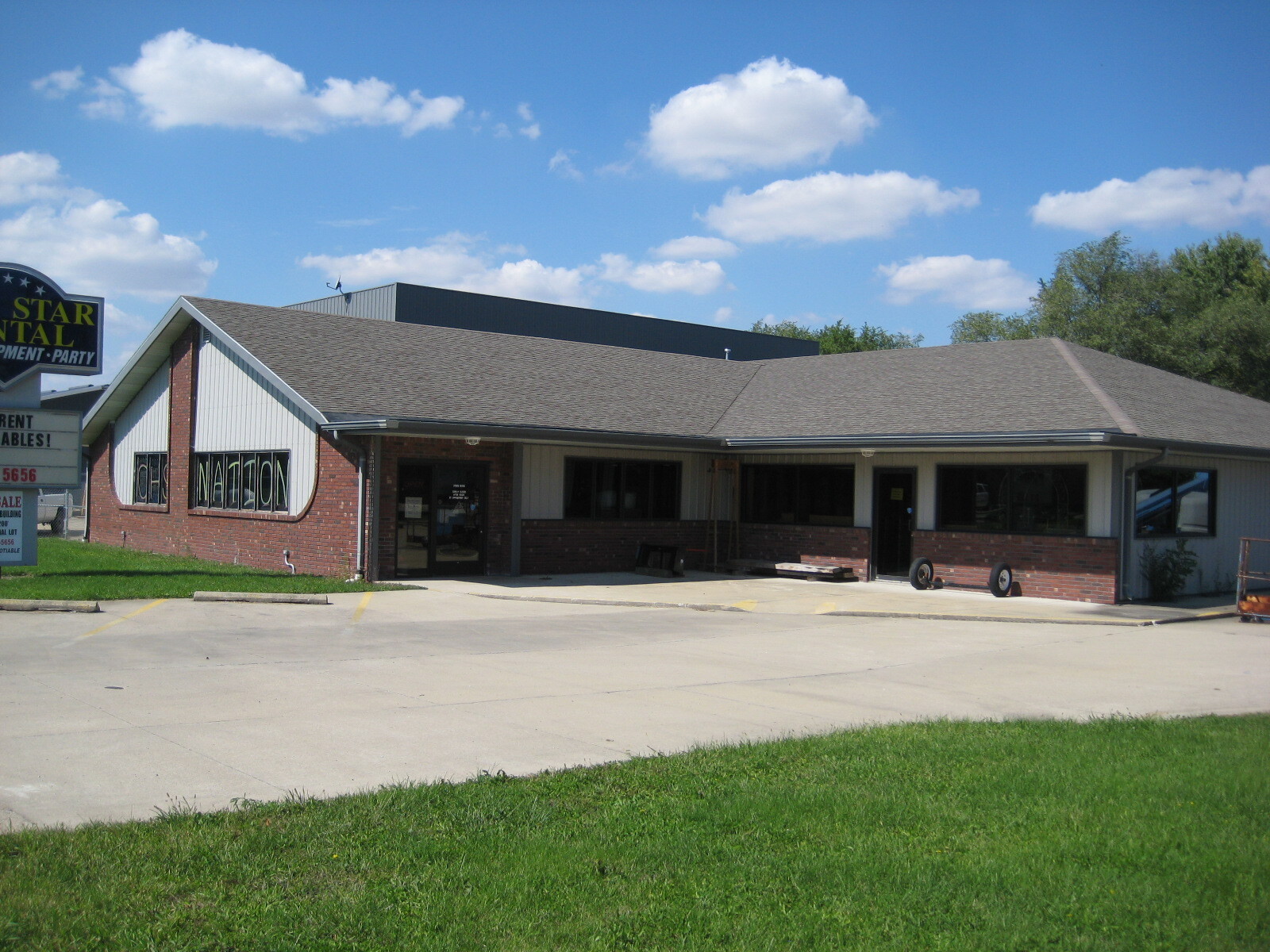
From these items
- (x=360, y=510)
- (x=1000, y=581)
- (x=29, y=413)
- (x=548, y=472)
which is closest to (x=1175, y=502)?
(x=1000, y=581)

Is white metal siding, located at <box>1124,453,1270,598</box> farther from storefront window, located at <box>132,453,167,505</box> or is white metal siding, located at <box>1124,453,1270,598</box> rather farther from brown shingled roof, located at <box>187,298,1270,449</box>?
storefront window, located at <box>132,453,167,505</box>

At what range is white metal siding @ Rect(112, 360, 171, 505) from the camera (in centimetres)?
2691

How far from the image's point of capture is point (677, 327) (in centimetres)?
4694

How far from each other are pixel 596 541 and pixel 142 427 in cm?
1257

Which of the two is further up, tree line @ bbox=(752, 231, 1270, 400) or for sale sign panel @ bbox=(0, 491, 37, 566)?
tree line @ bbox=(752, 231, 1270, 400)

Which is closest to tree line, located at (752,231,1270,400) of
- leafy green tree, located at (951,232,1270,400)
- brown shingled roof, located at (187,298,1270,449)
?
leafy green tree, located at (951,232,1270,400)

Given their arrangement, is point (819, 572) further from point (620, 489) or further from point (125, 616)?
point (125, 616)

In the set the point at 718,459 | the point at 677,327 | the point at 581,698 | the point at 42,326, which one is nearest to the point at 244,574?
the point at 42,326

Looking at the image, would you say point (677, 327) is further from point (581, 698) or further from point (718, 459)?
point (581, 698)

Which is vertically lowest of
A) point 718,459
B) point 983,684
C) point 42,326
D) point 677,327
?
point 983,684

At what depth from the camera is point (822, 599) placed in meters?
19.6

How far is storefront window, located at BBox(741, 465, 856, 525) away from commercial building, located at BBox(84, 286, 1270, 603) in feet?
0.17

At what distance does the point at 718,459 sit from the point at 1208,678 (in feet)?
47.3

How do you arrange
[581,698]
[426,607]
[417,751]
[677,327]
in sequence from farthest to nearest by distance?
[677,327]
[426,607]
[581,698]
[417,751]
